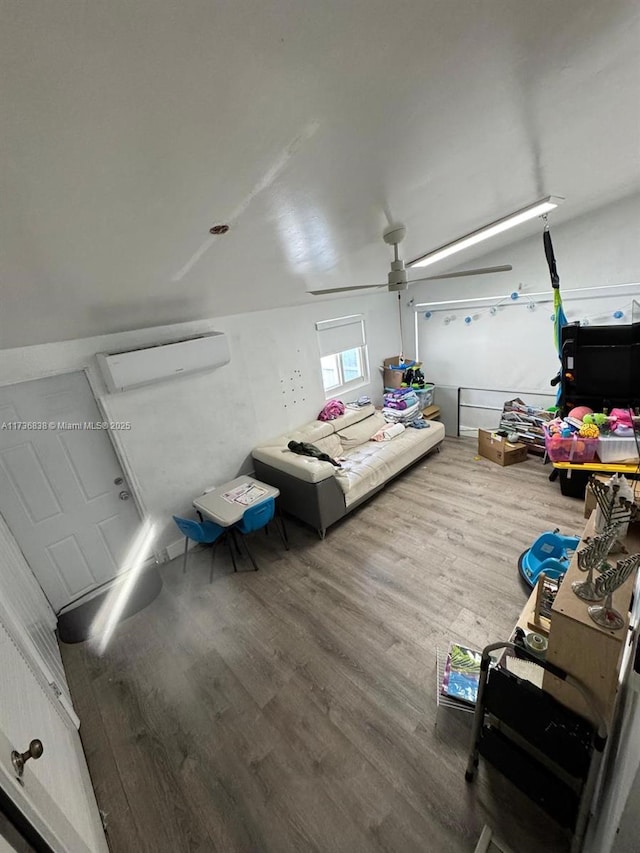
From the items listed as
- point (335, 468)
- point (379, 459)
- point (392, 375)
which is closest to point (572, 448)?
point (379, 459)

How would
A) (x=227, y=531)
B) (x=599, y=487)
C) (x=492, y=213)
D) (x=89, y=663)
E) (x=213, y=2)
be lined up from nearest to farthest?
(x=213, y=2) < (x=599, y=487) < (x=89, y=663) < (x=492, y=213) < (x=227, y=531)

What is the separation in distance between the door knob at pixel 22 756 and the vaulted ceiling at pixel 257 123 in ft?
5.28

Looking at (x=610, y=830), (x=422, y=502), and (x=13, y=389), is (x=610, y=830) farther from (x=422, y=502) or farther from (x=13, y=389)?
(x=13, y=389)

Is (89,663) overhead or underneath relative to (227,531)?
underneath

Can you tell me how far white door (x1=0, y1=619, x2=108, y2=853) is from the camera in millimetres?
1073

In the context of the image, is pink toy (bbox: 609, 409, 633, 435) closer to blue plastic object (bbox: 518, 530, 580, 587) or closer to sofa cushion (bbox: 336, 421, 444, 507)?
blue plastic object (bbox: 518, 530, 580, 587)

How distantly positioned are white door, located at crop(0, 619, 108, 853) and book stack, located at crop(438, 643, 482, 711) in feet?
5.76

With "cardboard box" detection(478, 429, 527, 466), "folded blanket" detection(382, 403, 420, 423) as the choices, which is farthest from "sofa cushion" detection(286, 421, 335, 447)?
"cardboard box" detection(478, 429, 527, 466)

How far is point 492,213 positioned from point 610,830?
3454mm

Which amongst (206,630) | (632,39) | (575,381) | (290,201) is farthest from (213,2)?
(575,381)

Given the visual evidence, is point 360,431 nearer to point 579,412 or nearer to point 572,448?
point 572,448

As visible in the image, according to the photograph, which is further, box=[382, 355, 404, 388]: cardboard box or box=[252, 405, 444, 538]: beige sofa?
box=[382, 355, 404, 388]: cardboard box

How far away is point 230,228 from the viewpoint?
1579 mm

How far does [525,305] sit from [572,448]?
77.4 inches
